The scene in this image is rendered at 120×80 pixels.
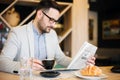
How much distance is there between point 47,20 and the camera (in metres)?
2.07

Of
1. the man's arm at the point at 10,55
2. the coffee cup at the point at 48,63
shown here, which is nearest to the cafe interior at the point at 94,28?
the coffee cup at the point at 48,63

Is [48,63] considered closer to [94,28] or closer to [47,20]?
[47,20]

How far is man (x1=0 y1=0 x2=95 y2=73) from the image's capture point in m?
1.89

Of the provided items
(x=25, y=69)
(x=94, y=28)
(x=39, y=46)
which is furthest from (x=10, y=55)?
(x=94, y=28)

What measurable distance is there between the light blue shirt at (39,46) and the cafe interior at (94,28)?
663mm

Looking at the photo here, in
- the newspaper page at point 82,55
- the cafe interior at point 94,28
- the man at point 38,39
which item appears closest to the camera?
the newspaper page at point 82,55

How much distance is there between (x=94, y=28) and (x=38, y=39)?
300 centimetres

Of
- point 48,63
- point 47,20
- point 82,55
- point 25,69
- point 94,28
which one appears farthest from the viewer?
point 94,28

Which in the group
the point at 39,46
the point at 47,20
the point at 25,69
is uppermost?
the point at 47,20

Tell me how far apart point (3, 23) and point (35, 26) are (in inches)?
34.1

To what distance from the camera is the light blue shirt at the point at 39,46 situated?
2.13 m

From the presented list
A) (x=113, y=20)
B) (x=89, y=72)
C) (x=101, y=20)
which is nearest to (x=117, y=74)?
(x=89, y=72)

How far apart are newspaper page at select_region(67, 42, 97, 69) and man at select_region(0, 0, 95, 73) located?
0.08 m

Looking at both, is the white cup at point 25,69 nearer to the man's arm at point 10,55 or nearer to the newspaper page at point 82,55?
the man's arm at point 10,55
